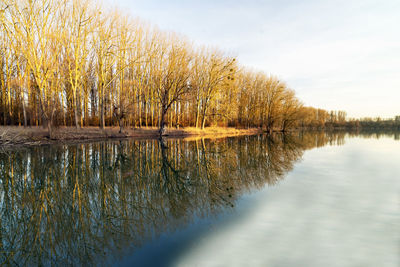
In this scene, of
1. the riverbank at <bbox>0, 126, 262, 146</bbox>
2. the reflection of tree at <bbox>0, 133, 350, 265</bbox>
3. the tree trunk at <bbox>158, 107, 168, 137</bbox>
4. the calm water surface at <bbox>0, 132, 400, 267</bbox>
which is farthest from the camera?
the tree trunk at <bbox>158, 107, 168, 137</bbox>

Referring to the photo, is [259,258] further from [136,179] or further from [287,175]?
[287,175]

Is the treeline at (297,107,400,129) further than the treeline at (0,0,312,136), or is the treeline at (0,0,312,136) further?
the treeline at (297,107,400,129)

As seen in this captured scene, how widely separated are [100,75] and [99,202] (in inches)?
888

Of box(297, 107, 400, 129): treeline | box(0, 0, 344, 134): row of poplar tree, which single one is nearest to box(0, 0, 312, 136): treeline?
box(0, 0, 344, 134): row of poplar tree

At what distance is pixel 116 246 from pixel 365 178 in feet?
29.0

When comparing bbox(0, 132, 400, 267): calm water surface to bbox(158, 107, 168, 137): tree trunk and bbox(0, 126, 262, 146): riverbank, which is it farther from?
bbox(158, 107, 168, 137): tree trunk

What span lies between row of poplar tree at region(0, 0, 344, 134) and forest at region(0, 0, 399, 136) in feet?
0.27

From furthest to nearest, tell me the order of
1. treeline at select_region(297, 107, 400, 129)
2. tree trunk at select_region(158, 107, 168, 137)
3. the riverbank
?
treeline at select_region(297, 107, 400, 129)
tree trunk at select_region(158, 107, 168, 137)
the riverbank

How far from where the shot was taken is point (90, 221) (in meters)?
3.97

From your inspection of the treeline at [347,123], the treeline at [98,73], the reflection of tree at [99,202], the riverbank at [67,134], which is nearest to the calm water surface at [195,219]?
the reflection of tree at [99,202]

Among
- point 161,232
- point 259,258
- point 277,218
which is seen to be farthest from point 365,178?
point 161,232

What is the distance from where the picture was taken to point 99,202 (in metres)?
4.89

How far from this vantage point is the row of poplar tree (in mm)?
18688

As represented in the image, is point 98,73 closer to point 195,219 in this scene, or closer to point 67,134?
point 67,134
